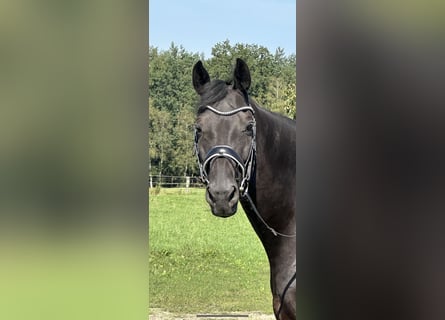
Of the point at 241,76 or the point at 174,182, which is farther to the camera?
the point at 174,182

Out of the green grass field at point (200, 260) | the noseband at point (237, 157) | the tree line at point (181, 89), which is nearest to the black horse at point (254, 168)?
the noseband at point (237, 157)

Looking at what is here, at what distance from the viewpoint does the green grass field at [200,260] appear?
607 centimetres

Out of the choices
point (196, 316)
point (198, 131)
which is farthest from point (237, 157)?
point (196, 316)

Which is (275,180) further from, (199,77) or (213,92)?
(199,77)

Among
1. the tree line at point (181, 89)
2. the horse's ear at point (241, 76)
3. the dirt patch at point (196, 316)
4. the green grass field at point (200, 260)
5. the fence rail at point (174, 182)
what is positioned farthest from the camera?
the fence rail at point (174, 182)

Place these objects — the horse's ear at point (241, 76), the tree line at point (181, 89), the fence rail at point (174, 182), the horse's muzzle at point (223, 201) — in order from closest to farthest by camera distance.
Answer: the horse's muzzle at point (223, 201) → the horse's ear at point (241, 76) → the tree line at point (181, 89) → the fence rail at point (174, 182)

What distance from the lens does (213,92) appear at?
2.38 metres

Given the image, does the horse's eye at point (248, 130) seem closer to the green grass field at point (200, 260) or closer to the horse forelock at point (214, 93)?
the horse forelock at point (214, 93)

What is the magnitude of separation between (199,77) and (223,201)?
645 millimetres

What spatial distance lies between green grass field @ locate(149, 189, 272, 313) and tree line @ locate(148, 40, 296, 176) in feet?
1.69

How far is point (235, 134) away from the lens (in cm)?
228
